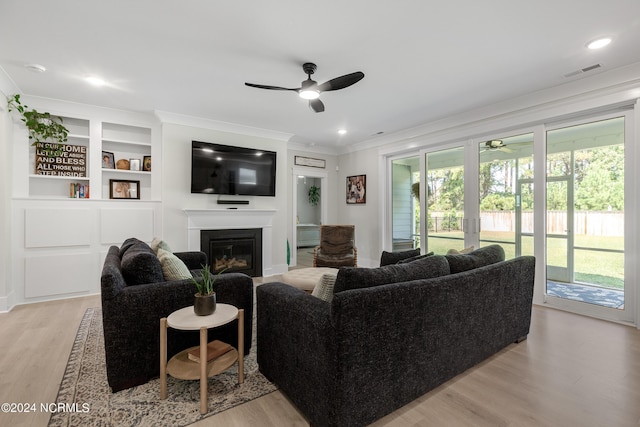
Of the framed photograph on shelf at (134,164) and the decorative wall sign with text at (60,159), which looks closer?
the decorative wall sign with text at (60,159)

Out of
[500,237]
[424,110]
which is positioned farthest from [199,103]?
[500,237]

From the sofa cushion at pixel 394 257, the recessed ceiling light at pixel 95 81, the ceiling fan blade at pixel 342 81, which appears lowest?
the sofa cushion at pixel 394 257

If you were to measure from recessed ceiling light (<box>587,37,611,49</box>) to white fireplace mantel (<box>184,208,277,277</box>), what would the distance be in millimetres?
4356

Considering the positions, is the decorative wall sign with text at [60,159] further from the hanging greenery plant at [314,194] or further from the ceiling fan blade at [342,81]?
the hanging greenery plant at [314,194]

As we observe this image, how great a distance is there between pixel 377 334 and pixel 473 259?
1108 millimetres

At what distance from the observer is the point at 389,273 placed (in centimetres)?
171

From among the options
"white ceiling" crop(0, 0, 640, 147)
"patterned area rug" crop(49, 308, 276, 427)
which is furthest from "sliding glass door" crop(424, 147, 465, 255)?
"patterned area rug" crop(49, 308, 276, 427)

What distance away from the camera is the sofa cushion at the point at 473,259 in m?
2.10

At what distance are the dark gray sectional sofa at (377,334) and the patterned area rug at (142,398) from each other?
20cm

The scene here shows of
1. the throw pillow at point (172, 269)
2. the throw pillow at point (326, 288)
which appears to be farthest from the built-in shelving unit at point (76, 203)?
the throw pillow at point (326, 288)

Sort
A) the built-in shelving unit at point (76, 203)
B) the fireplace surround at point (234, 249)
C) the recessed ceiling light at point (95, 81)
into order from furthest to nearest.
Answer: the fireplace surround at point (234, 249) < the built-in shelving unit at point (76, 203) < the recessed ceiling light at point (95, 81)

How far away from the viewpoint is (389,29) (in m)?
2.35

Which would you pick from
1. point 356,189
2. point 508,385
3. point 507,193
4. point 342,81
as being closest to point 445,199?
point 507,193

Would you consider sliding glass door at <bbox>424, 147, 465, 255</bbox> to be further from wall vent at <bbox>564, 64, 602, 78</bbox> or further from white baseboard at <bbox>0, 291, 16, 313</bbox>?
white baseboard at <bbox>0, 291, 16, 313</bbox>
